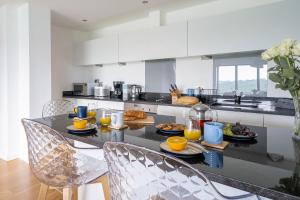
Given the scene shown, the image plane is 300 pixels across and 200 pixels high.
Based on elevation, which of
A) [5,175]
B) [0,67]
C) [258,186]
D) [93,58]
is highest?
A: [93,58]

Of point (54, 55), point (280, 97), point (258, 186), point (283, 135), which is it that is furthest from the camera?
point (54, 55)

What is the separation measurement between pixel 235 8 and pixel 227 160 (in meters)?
2.60

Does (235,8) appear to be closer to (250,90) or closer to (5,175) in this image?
(250,90)

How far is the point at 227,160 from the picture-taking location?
0.83 m

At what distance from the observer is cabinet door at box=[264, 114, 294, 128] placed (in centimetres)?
207

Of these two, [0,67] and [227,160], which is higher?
[0,67]

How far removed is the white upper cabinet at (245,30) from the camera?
226 cm

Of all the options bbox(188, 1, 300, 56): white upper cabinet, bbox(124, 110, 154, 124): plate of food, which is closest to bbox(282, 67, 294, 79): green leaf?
bbox(124, 110, 154, 124): plate of food

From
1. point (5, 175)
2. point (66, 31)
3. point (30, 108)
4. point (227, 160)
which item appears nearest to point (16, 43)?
point (30, 108)

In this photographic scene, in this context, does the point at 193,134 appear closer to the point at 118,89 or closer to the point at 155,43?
the point at 155,43

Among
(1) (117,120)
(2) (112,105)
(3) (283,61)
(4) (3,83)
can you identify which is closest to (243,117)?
(3) (283,61)

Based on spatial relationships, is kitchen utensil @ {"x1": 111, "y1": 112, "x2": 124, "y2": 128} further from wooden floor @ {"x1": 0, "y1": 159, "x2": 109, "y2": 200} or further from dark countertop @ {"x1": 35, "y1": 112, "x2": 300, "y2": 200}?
wooden floor @ {"x1": 0, "y1": 159, "x2": 109, "y2": 200}

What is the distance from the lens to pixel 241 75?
2.88 m

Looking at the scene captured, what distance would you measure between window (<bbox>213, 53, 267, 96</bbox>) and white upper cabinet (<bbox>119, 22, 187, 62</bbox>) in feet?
1.89
